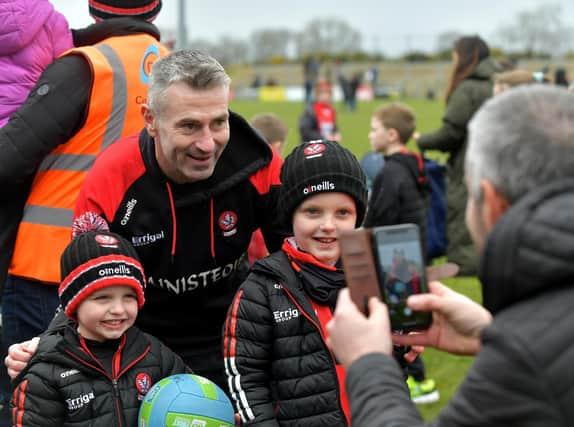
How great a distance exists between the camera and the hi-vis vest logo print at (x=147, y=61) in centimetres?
457

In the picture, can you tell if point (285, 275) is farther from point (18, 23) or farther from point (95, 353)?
point (18, 23)

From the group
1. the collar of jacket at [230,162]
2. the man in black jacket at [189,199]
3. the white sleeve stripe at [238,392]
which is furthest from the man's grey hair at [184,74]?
the white sleeve stripe at [238,392]

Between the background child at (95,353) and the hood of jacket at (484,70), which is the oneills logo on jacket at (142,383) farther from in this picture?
the hood of jacket at (484,70)

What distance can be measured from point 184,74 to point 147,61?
1.03 metres

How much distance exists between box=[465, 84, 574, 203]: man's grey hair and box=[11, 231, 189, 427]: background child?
78.7 inches

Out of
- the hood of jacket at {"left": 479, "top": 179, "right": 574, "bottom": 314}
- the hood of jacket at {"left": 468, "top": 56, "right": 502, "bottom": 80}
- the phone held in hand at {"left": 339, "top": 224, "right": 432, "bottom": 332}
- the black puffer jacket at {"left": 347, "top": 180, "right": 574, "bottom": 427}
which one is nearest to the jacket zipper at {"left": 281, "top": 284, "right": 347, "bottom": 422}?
the phone held in hand at {"left": 339, "top": 224, "right": 432, "bottom": 332}

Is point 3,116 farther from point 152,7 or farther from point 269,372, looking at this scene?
point 269,372

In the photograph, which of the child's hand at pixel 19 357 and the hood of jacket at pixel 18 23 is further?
the hood of jacket at pixel 18 23

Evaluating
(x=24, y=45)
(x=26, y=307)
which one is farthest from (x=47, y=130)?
(x=26, y=307)

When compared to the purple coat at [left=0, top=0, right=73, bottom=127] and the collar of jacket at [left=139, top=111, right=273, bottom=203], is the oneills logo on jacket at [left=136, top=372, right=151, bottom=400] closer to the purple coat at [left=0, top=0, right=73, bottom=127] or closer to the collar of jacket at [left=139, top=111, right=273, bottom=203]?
the collar of jacket at [left=139, top=111, right=273, bottom=203]

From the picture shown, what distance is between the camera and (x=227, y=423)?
3615 millimetres

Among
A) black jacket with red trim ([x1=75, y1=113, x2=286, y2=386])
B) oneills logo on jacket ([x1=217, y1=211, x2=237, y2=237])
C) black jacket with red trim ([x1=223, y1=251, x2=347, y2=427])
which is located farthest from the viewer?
oneills logo on jacket ([x1=217, y1=211, x2=237, y2=237])

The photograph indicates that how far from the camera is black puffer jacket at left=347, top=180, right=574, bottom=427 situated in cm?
190

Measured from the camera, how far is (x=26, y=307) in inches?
182
